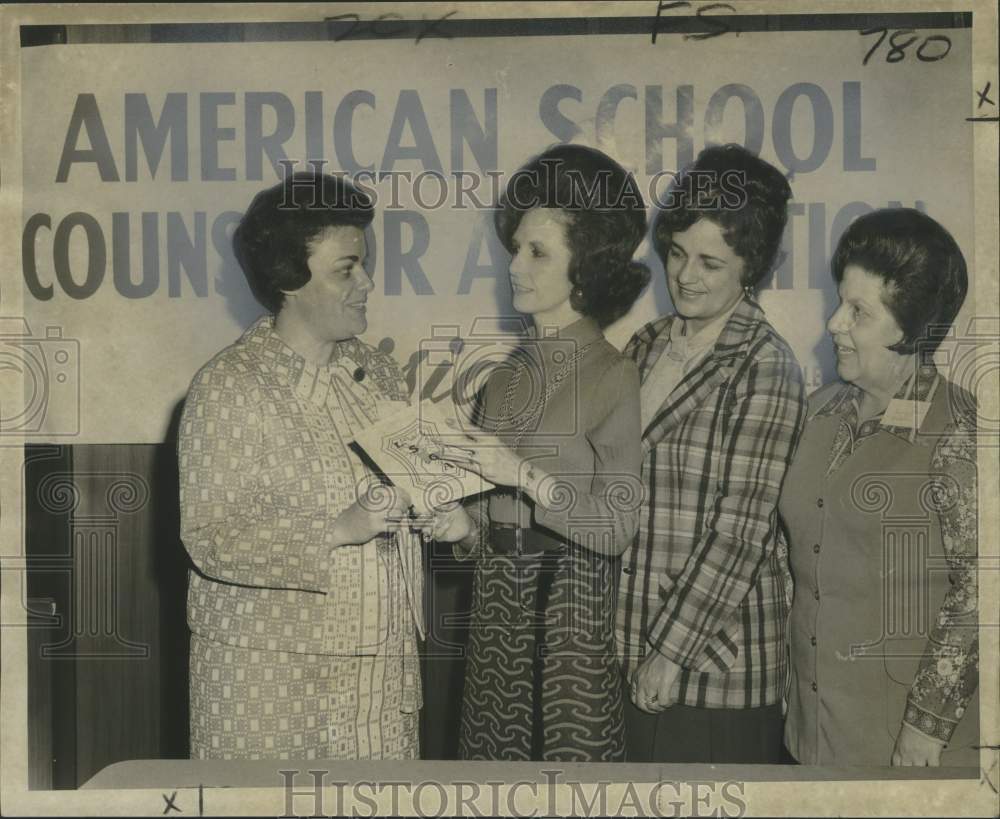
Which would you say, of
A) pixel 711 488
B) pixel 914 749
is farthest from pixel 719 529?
pixel 914 749

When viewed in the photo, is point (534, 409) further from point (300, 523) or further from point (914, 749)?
point (914, 749)

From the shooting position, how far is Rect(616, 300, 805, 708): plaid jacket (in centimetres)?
289

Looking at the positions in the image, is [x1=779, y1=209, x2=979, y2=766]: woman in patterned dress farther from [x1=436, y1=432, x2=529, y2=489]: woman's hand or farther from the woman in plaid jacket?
[x1=436, y1=432, x2=529, y2=489]: woman's hand

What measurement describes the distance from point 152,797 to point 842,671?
79.6 inches

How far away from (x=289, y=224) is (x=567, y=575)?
126 centimetres

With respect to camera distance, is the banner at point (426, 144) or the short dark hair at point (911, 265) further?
the banner at point (426, 144)

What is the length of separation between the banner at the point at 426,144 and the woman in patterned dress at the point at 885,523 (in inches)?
5.1

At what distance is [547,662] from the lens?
2904 millimetres

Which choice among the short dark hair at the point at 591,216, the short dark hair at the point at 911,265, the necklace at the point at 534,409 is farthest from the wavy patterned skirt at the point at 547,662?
the short dark hair at the point at 911,265

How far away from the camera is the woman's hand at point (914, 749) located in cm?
294

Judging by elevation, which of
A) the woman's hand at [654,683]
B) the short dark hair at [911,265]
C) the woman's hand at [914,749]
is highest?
the short dark hair at [911,265]

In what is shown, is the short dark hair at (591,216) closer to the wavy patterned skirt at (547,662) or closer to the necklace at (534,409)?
the necklace at (534,409)

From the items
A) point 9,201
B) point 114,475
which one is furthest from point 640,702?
point 9,201

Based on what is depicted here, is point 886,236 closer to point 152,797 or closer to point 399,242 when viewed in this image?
point 399,242
